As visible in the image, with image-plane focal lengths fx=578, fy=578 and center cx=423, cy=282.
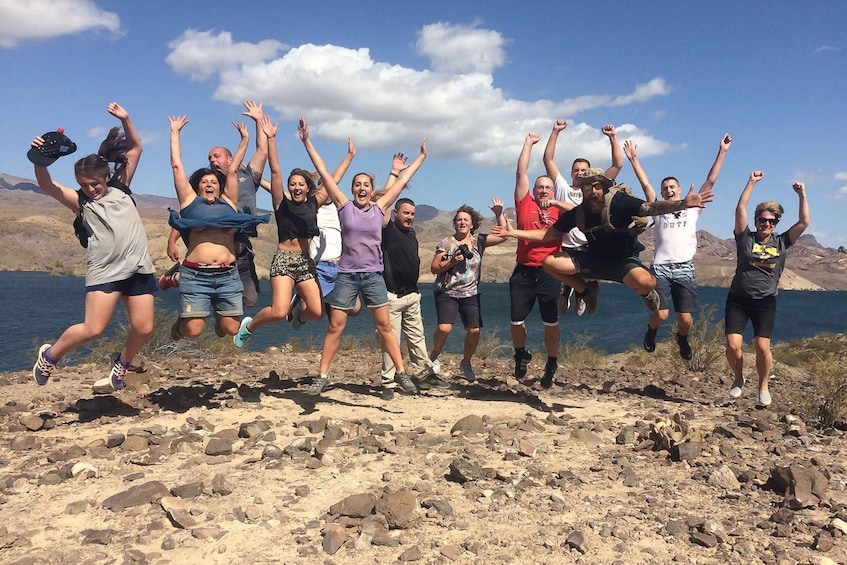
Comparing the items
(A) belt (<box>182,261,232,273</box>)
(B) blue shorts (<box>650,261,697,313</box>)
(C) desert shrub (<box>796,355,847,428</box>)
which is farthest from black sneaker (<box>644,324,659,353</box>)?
(A) belt (<box>182,261,232,273</box>)

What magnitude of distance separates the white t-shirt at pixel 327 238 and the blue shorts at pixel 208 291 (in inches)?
39.9

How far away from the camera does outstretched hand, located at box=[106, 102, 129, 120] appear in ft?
16.2

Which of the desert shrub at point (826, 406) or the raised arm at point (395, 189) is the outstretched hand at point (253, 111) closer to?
the raised arm at point (395, 189)

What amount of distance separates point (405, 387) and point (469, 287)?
147 cm

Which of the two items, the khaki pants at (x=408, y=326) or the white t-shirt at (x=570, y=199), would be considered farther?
the khaki pants at (x=408, y=326)

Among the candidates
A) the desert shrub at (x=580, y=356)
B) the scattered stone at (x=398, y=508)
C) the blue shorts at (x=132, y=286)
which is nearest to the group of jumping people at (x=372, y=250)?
the blue shorts at (x=132, y=286)

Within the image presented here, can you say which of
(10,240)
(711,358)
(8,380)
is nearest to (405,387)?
(8,380)

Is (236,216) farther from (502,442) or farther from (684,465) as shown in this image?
(684,465)

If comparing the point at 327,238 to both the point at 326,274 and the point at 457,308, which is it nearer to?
the point at 326,274

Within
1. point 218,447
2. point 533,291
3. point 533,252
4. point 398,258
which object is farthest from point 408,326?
point 218,447

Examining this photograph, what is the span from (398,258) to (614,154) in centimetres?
276

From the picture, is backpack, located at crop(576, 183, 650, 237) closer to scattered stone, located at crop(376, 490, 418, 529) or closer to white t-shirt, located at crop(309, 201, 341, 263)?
white t-shirt, located at crop(309, 201, 341, 263)

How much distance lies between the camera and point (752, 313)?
641 cm

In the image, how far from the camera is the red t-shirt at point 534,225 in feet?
21.4
